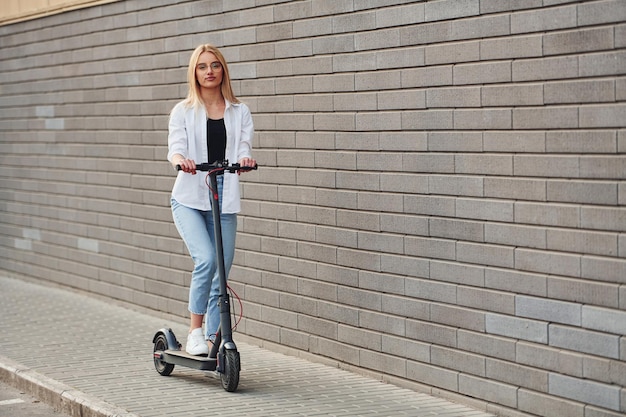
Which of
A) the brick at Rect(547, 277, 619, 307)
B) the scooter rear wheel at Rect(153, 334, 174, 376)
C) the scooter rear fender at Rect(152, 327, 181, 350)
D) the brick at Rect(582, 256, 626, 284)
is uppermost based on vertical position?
the brick at Rect(582, 256, 626, 284)

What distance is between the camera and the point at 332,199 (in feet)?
27.2

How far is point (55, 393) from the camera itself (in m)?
7.70

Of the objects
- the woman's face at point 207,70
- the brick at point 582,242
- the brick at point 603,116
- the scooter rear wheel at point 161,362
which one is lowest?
the scooter rear wheel at point 161,362

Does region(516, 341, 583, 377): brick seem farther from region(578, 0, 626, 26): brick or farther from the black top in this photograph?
the black top

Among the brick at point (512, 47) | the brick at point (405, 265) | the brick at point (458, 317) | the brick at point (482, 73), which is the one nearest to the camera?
the brick at point (512, 47)

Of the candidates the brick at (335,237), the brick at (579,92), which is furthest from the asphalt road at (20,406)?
the brick at (579,92)

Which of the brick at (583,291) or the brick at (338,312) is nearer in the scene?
the brick at (583,291)

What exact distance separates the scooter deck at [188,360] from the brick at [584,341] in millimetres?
2226

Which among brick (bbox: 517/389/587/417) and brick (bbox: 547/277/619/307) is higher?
brick (bbox: 547/277/619/307)

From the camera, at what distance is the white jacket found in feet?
25.1

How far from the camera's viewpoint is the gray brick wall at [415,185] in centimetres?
618

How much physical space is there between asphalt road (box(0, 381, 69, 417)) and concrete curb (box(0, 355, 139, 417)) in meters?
0.03

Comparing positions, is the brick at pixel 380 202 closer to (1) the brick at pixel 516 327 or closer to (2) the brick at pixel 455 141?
(2) the brick at pixel 455 141

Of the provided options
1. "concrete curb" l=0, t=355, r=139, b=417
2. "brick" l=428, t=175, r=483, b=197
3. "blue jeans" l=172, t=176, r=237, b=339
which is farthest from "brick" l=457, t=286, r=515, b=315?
"concrete curb" l=0, t=355, r=139, b=417
